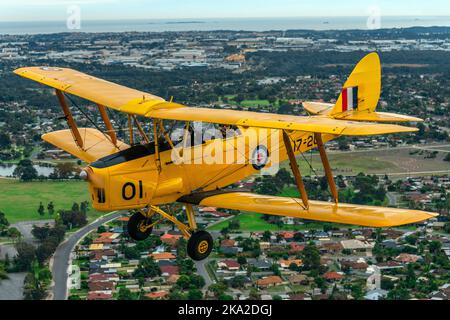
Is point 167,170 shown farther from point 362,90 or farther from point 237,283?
point 237,283

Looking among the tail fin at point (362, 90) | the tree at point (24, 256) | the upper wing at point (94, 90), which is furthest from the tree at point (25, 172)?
the tail fin at point (362, 90)

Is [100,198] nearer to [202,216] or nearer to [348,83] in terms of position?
[348,83]

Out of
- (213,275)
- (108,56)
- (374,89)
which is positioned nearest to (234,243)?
(213,275)

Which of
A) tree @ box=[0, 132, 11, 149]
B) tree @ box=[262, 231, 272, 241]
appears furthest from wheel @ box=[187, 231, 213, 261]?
tree @ box=[0, 132, 11, 149]

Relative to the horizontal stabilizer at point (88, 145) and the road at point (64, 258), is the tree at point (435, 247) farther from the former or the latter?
the horizontal stabilizer at point (88, 145)

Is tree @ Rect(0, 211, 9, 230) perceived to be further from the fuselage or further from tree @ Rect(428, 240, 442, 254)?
the fuselage
